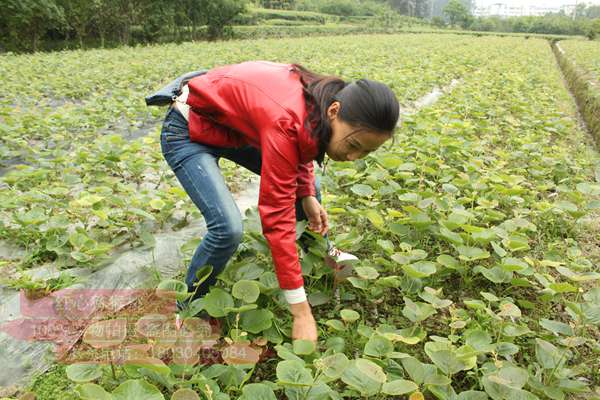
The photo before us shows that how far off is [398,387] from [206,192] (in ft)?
3.26

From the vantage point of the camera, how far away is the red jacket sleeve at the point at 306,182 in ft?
6.75

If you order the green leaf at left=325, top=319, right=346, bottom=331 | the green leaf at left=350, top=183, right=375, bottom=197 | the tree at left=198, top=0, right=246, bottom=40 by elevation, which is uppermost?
the tree at left=198, top=0, right=246, bottom=40

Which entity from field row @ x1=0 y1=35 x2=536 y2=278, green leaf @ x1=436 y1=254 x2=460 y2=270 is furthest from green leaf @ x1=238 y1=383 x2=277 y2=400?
field row @ x1=0 y1=35 x2=536 y2=278

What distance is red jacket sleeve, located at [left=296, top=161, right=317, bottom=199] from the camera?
6.75 ft

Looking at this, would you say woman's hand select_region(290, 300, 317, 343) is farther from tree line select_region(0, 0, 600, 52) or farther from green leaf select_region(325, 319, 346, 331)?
tree line select_region(0, 0, 600, 52)

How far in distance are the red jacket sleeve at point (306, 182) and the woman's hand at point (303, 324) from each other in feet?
1.90

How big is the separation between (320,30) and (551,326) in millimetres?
39857

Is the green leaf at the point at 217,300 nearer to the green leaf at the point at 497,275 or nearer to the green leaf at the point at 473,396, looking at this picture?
the green leaf at the point at 473,396

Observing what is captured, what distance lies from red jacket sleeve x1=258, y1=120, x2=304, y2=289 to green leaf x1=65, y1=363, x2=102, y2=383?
666mm

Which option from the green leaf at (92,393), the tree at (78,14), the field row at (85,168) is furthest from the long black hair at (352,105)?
the tree at (78,14)

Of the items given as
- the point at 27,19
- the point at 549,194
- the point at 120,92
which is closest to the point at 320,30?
the point at 27,19

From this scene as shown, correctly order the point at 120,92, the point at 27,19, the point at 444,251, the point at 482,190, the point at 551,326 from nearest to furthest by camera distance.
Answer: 1. the point at 551,326
2. the point at 444,251
3. the point at 482,190
4. the point at 120,92
5. the point at 27,19

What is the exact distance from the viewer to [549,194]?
356 cm

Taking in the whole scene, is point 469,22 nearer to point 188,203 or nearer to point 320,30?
point 320,30
